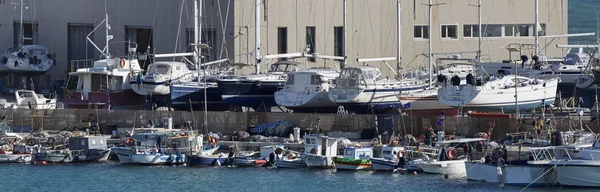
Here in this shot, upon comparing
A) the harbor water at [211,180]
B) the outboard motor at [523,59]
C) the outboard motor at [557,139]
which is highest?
the outboard motor at [523,59]

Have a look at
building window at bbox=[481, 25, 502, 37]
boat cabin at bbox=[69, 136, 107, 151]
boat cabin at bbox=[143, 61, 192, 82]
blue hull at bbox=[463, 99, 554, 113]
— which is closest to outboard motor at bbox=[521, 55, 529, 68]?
blue hull at bbox=[463, 99, 554, 113]

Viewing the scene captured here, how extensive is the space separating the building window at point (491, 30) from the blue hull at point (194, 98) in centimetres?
1466

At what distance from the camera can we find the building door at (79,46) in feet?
247

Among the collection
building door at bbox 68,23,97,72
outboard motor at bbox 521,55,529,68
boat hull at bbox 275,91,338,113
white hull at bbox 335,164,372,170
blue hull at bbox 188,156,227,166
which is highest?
building door at bbox 68,23,97,72

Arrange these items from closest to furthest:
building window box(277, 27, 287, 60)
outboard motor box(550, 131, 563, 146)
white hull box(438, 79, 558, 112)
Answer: outboard motor box(550, 131, 563, 146) < white hull box(438, 79, 558, 112) < building window box(277, 27, 287, 60)

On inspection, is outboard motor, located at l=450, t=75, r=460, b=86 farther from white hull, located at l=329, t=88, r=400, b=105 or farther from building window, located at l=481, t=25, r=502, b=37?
building window, located at l=481, t=25, r=502, b=37

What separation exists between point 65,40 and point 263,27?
1005 cm

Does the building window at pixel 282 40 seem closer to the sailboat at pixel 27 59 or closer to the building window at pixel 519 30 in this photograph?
the sailboat at pixel 27 59

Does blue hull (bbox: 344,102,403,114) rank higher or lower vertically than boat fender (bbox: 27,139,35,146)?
higher

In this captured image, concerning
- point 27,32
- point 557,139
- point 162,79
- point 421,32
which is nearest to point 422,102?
point 162,79

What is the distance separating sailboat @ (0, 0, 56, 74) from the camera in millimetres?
73688

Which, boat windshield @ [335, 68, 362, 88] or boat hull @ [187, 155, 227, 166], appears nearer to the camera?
boat hull @ [187, 155, 227, 166]

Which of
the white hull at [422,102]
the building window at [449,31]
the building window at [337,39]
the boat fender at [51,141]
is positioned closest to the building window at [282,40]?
the building window at [337,39]

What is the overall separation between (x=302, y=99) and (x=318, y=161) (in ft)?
30.7
